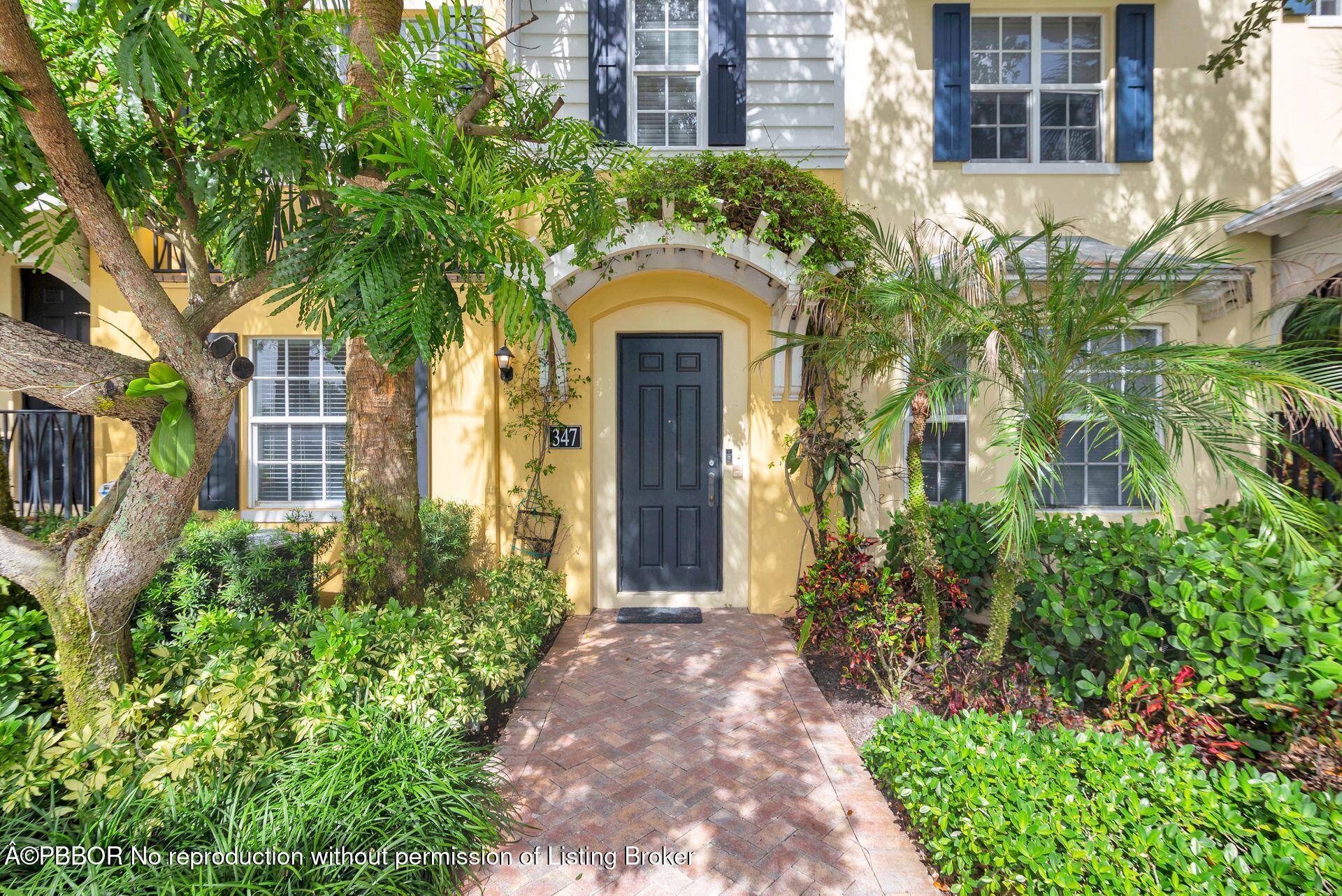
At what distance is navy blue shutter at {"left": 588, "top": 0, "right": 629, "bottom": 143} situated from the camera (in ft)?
17.9

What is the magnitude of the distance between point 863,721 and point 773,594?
213 centimetres

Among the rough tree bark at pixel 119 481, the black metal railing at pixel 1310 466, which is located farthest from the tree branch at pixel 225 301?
the black metal railing at pixel 1310 466

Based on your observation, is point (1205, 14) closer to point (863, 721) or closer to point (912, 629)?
point (912, 629)

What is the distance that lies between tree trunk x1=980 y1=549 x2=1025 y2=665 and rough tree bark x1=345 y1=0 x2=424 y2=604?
136 inches

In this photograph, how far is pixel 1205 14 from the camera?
17.5 feet

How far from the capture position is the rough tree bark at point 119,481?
2.19m

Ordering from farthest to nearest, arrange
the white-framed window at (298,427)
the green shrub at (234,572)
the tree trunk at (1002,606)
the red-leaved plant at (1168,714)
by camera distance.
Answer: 1. the white-framed window at (298,427)
2. the green shrub at (234,572)
3. the tree trunk at (1002,606)
4. the red-leaved plant at (1168,714)

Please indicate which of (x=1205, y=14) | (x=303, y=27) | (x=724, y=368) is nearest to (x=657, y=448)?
(x=724, y=368)

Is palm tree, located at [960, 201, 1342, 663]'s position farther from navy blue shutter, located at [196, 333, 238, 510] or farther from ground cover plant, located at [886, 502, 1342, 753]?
navy blue shutter, located at [196, 333, 238, 510]

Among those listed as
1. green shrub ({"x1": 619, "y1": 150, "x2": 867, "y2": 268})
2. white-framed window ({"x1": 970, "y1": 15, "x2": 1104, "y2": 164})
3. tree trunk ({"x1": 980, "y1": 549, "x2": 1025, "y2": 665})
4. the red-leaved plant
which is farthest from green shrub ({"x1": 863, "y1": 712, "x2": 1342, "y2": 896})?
white-framed window ({"x1": 970, "y1": 15, "x2": 1104, "y2": 164})

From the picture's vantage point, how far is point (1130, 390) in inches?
112

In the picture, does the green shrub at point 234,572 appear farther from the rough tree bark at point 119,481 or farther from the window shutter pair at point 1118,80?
the window shutter pair at point 1118,80

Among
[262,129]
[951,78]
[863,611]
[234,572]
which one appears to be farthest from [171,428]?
[951,78]

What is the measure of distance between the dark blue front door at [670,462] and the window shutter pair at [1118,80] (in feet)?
9.13
